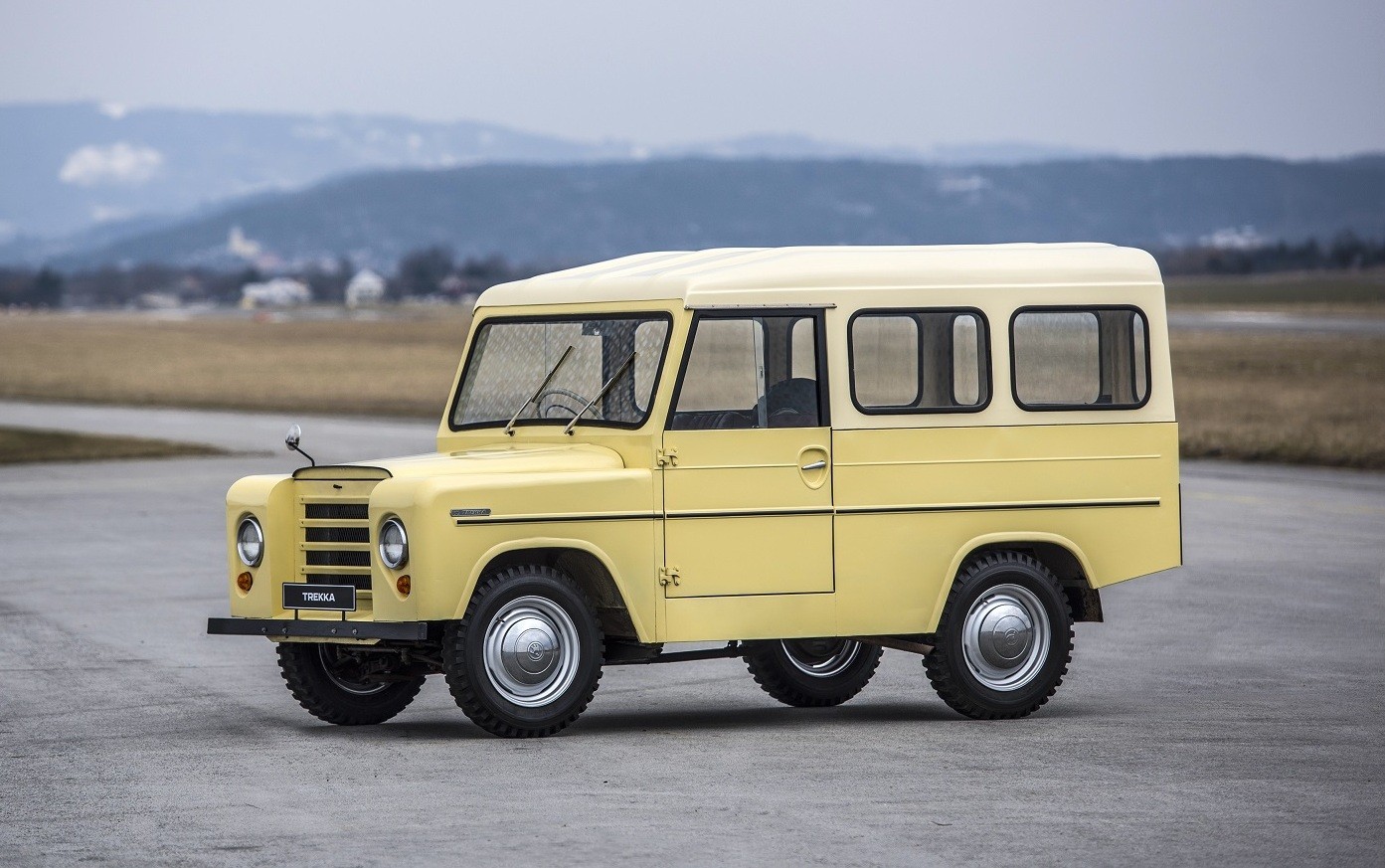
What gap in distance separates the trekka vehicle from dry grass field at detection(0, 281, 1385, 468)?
22.4m

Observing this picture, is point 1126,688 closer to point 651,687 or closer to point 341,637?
point 651,687

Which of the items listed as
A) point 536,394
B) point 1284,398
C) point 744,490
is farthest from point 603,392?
point 1284,398

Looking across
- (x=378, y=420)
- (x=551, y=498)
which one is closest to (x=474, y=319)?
(x=551, y=498)

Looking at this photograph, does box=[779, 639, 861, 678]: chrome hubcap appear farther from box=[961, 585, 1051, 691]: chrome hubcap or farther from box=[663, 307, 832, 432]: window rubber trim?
box=[663, 307, 832, 432]: window rubber trim

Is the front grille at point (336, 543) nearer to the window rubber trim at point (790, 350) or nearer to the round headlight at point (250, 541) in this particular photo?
the round headlight at point (250, 541)

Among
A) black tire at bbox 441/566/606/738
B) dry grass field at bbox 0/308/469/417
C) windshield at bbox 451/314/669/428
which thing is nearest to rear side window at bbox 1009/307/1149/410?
windshield at bbox 451/314/669/428

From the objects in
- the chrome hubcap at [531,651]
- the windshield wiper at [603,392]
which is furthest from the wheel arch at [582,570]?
the windshield wiper at [603,392]

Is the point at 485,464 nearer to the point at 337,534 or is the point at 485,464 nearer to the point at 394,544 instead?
the point at 394,544

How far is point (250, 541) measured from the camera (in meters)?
9.71

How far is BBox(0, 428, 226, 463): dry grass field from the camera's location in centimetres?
3391

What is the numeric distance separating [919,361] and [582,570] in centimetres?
192

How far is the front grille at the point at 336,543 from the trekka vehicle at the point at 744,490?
17 millimetres

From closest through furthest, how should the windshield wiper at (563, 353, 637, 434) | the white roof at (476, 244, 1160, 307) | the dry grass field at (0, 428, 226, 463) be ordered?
the white roof at (476, 244, 1160, 307), the windshield wiper at (563, 353, 637, 434), the dry grass field at (0, 428, 226, 463)

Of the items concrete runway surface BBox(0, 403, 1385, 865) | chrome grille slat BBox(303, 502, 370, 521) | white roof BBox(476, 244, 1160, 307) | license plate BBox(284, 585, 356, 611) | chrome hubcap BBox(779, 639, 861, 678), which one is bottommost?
concrete runway surface BBox(0, 403, 1385, 865)
